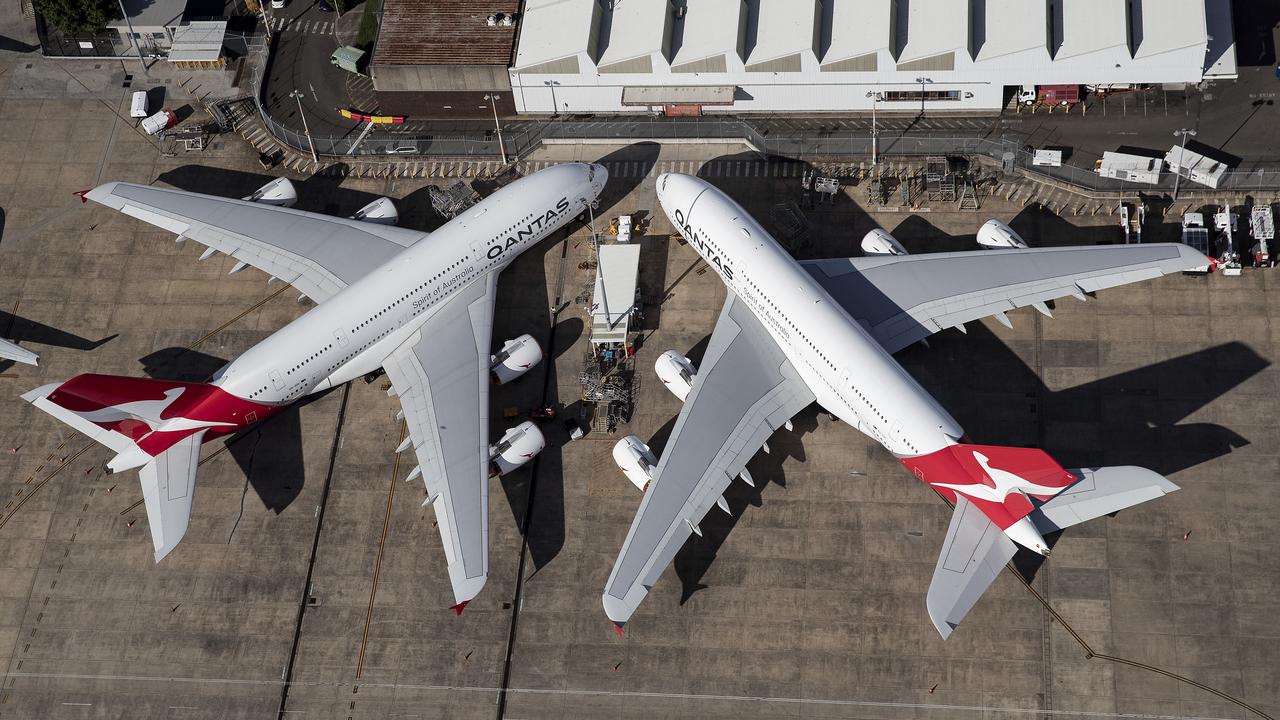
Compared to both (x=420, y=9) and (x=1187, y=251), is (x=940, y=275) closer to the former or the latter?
(x=1187, y=251)

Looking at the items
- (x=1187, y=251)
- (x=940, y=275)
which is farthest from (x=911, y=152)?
(x=1187, y=251)

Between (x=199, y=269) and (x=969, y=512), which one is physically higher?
(x=969, y=512)

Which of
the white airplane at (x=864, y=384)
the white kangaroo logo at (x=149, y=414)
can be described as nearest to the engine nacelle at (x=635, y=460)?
the white airplane at (x=864, y=384)

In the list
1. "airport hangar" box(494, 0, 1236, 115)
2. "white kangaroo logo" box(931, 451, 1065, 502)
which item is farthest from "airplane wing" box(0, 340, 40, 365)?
"white kangaroo logo" box(931, 451, 1065, 502)

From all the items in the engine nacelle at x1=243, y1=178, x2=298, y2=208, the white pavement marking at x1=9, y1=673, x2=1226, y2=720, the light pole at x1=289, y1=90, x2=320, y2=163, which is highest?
the light pole at x1=289, y1=90, x2=320, y2=163

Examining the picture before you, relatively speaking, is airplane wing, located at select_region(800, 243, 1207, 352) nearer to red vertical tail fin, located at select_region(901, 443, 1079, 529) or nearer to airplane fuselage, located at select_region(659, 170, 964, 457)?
airplane fuselage, located at select_region(659, 170, 964, 457)

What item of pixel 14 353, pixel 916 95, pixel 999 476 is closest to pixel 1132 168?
pixel 916 95
